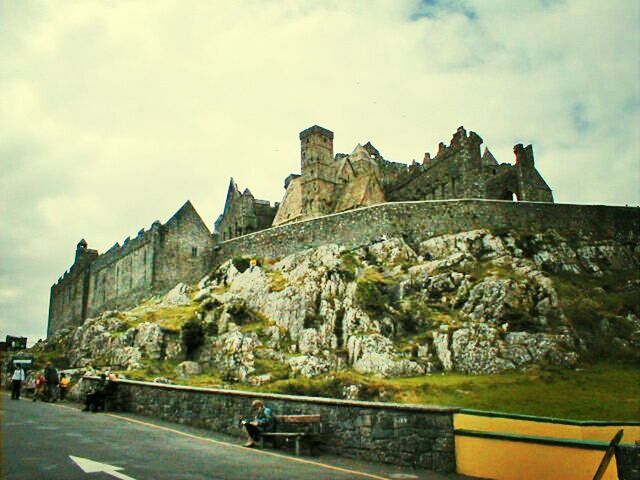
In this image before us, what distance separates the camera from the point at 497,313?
35.5 m

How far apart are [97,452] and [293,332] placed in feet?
83.3

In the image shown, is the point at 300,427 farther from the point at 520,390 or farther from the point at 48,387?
the point at 48,387

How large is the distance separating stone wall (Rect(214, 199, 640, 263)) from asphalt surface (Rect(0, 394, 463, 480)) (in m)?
31.0

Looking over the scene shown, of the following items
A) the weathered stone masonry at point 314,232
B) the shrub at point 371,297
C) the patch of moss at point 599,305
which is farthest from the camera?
the weathered stone masonry at point 314,232

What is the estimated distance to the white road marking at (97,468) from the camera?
10938 mm

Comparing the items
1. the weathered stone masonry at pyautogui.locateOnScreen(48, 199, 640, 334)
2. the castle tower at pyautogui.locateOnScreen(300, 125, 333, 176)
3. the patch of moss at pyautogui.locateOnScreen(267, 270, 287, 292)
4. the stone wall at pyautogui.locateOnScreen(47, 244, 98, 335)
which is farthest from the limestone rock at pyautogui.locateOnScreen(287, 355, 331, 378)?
the stone wall at pyautogui.locateOnScreen(47, 244, 98, 335)

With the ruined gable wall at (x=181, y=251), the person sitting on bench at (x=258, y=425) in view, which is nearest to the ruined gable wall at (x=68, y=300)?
the ruined gable wall at (x=181, y=251)

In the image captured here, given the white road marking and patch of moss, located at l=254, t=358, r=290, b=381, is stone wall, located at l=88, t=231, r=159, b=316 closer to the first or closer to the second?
patch of moss, located at l=254, t=358, r=290, b=381

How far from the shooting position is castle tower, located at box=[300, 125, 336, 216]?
67500 millimetres

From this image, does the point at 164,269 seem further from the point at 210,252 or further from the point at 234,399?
the point at 234,399

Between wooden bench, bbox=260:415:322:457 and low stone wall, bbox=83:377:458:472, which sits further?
wooden bench, bbox=260:415:322:457

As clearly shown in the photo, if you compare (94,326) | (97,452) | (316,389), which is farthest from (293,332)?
(97,452)

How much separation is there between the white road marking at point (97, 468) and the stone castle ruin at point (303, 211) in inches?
1440

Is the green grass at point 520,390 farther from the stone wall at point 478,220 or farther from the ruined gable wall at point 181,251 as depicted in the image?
the ruined gable wall at point 181,251
